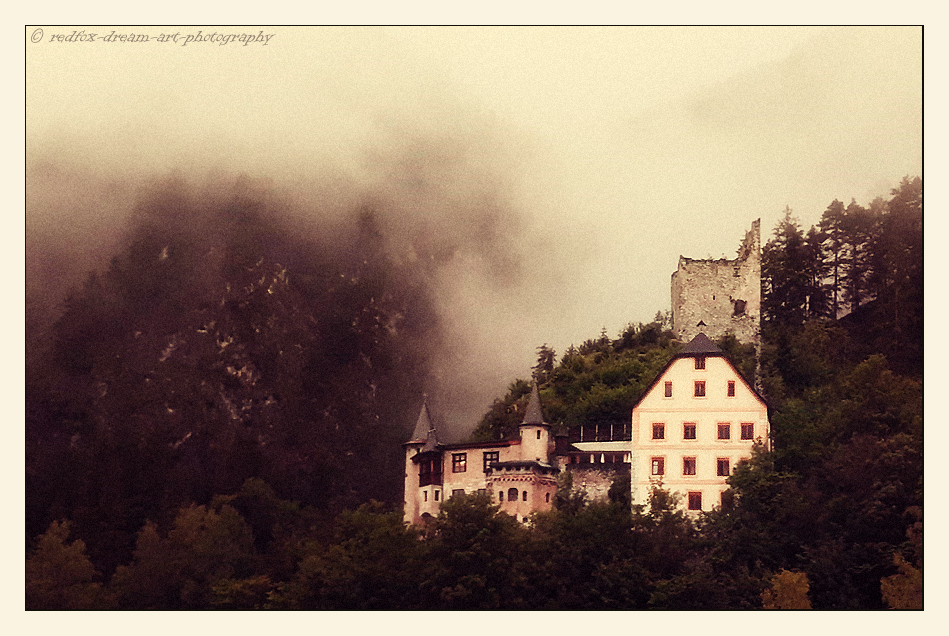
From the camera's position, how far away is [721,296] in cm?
4469

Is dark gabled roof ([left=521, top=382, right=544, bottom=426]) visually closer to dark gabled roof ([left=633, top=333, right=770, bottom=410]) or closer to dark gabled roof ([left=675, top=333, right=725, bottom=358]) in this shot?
dark gabled roof ([left=633, top=333, right=770, bottom=410])

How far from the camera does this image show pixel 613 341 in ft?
138

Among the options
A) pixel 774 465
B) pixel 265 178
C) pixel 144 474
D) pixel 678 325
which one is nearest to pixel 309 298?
pixel 265 178

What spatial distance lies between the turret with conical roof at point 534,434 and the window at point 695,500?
3.69 metres

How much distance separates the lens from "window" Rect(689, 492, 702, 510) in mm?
39125

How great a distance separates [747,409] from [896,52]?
8.92 meters

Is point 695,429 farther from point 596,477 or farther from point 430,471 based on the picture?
point 430,471

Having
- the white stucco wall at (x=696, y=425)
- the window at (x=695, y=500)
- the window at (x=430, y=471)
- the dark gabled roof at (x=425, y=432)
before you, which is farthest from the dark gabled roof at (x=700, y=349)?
the window at (x=430, y=471)

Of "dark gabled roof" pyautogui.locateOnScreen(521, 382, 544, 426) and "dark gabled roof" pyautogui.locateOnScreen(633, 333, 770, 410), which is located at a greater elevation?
"dark gabled roof" pyautogui.locateOnScreen(633, 333, 770, 410)

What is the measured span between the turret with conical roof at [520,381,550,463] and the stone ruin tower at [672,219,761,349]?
4.43m

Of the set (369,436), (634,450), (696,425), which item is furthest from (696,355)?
(369,436)

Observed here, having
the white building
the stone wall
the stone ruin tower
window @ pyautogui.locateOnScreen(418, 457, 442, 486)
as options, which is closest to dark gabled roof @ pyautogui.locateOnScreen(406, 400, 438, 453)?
window @ pyautogui.locateOnScreen(418, 457, 442, 486)

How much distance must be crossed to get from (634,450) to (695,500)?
6.25 feet

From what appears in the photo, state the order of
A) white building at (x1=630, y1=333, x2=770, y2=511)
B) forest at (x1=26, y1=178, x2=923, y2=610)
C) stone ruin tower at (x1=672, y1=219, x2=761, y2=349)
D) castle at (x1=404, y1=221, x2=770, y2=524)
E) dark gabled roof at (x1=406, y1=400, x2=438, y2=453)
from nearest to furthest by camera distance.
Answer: forest at (x1=26, y1=178, x2=923, y2=610) → white building at (x1=630, y1=333, x2=770, y2=511) → castle at (x1=404, y1=221, x2=770, y2=524) → dark gabled roof at (x1=406, y1=400, x2=438, y2=453) → stone ruin tower at (x1=672, y1=219, x2=761, y2=349)
